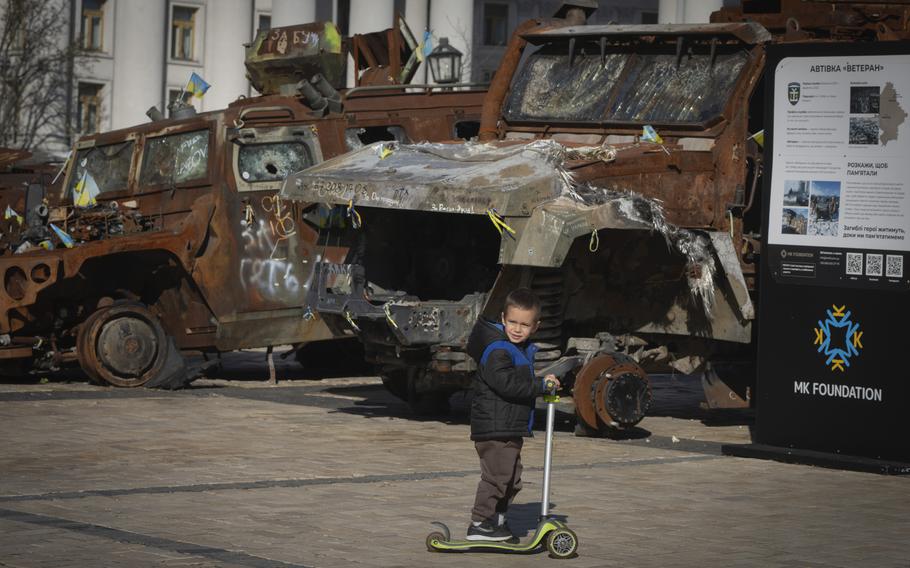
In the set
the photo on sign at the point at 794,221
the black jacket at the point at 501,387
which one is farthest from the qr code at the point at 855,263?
the black jacket at the point at 501,387

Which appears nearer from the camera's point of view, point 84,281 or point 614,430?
point 614,430

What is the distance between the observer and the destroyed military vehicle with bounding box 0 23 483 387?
17719mm

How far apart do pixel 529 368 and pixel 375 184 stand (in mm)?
5601

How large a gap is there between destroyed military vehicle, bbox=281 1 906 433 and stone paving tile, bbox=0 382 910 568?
68cm

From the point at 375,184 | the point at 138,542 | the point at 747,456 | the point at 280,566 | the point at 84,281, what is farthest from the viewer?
the point at 84,281

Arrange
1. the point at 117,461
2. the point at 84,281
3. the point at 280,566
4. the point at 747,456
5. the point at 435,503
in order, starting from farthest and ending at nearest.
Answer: the point at 84,281
the point at 747,456
the point at 117,461
the point at 435,503
the point at 280,566

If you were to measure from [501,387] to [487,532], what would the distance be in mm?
751

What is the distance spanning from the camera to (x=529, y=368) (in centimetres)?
901

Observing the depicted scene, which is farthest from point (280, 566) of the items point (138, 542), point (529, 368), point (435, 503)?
point (435, 503)

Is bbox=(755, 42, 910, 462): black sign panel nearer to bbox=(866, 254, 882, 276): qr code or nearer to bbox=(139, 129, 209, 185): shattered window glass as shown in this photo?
bbox=(866, 254, 882, 276): qr code

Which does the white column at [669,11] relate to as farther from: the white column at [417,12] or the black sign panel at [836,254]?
the black sign panel at [836,254]

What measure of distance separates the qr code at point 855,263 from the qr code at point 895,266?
214 millimetres

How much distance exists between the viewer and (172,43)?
218ft

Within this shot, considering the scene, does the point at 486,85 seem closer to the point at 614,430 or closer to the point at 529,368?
the point at 614,430
